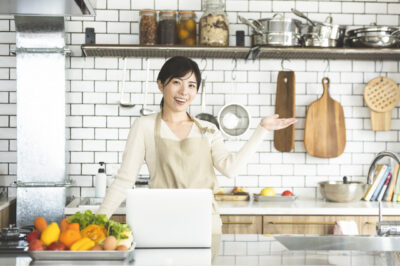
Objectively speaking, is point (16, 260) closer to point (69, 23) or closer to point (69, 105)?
point (69, 105)

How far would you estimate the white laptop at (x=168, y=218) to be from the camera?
2.10 metres

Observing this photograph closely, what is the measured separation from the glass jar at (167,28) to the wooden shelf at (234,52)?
79 millimetres

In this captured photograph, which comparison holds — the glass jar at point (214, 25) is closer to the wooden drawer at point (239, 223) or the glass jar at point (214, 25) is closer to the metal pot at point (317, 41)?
the metal pot at point (317, 41)

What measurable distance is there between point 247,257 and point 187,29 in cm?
262

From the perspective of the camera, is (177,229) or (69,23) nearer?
(177,229)

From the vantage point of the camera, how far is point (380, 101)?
4.51m

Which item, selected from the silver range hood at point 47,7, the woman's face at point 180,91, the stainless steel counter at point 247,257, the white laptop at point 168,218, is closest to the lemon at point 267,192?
the woman's face at point 180,91

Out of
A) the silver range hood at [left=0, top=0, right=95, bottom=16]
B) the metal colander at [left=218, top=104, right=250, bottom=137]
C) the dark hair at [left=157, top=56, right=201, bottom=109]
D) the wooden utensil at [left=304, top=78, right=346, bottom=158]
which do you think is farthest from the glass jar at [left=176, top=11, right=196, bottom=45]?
the silver range hood at [left=0, top=0, right=95, bottom=16]

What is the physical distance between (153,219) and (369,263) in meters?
0.82

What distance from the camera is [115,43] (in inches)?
176

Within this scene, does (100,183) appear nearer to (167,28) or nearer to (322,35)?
(167,28)

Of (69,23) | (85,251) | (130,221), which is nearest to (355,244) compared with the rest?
(130,221)

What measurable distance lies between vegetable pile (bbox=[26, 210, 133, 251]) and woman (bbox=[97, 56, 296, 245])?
27.1 inches

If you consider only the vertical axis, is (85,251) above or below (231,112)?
below
